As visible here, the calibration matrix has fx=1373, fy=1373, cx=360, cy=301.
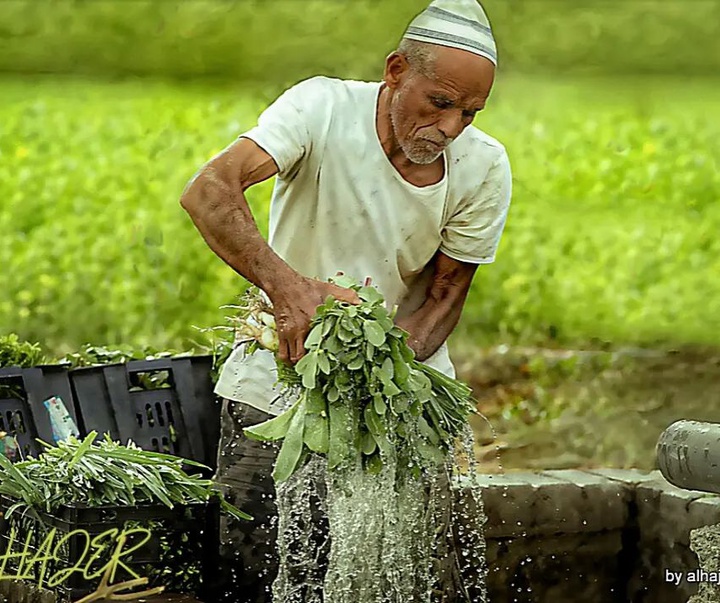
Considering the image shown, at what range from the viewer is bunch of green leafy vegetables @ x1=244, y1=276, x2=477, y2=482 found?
2.63 metres

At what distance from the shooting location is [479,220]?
321 centimetres

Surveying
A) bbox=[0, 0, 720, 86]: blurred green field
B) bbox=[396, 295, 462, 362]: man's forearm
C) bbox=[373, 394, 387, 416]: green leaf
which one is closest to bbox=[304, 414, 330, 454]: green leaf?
bbox=[373, 394, 387, 416]: green leaf

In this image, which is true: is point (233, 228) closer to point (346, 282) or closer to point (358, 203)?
point (346, 282)

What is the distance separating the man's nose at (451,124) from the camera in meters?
2.86

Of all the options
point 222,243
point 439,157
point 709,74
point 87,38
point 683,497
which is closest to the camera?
point 222,243


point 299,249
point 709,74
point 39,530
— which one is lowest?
point 39,530

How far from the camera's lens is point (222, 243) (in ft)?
9.13

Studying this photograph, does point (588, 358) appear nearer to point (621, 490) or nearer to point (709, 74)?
point (709, 74)

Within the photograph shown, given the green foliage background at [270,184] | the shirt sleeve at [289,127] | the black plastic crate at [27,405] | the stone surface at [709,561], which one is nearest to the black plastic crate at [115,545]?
the black plastic crate at [27,405]

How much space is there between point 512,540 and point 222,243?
4.22 feet

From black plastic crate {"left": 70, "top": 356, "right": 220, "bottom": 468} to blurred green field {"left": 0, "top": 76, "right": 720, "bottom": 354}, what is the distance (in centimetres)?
166

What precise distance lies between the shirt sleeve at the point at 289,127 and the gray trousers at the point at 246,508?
69 centimetres

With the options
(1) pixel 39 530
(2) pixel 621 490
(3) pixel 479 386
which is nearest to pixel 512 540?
(2) pixel 621 490

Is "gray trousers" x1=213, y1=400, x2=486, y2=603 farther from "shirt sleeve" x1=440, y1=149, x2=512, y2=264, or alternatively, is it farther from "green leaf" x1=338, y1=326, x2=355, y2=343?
"green leaf" x1=338, y1=326, x2=355, y2=343
